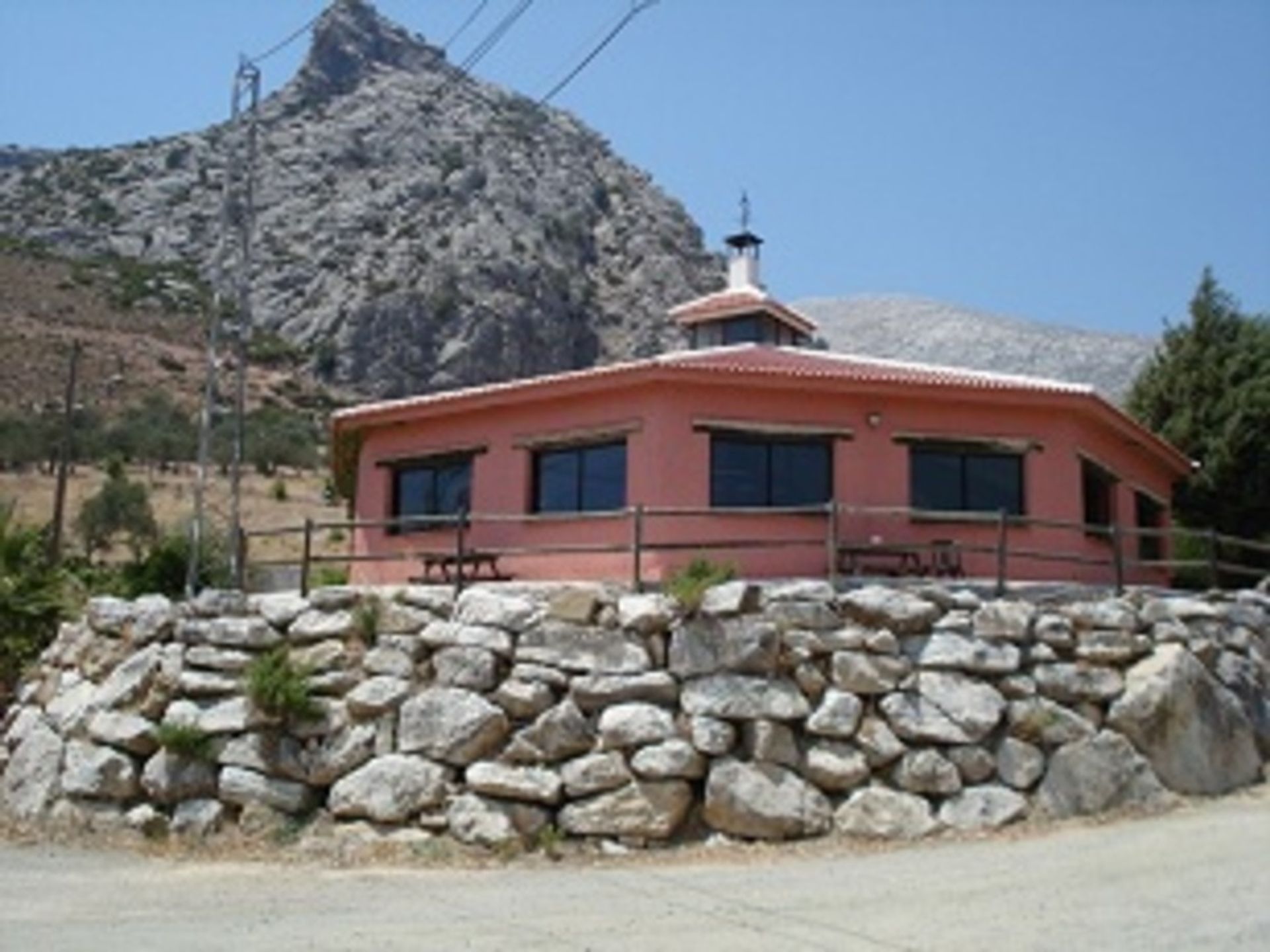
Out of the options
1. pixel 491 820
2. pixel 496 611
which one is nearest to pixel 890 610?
pixel 496 611

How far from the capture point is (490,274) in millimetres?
77000

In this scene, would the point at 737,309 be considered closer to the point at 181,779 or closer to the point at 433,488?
the point at 433,488

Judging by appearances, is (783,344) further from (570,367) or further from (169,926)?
(570,367)

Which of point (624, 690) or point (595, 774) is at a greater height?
point (624, 690)

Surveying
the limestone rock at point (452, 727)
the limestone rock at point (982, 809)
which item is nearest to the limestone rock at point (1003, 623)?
the limestone rock at point (982, 809)

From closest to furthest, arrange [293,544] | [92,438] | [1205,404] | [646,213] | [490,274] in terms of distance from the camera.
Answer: [1205,404] → [293,544] → [92,438] → [490,274] → [646,213]

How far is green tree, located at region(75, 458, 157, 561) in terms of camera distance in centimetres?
4016

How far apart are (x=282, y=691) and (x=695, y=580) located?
16.3 ft

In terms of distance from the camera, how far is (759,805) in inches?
534

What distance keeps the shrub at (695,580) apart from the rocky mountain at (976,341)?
49423mm

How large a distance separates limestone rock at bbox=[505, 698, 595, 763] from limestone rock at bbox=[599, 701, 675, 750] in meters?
0.23

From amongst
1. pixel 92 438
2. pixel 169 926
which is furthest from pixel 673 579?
pixel 92 438

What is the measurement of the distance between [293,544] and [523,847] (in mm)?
28589

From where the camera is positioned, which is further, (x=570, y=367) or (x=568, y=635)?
(x=570, y=367)
